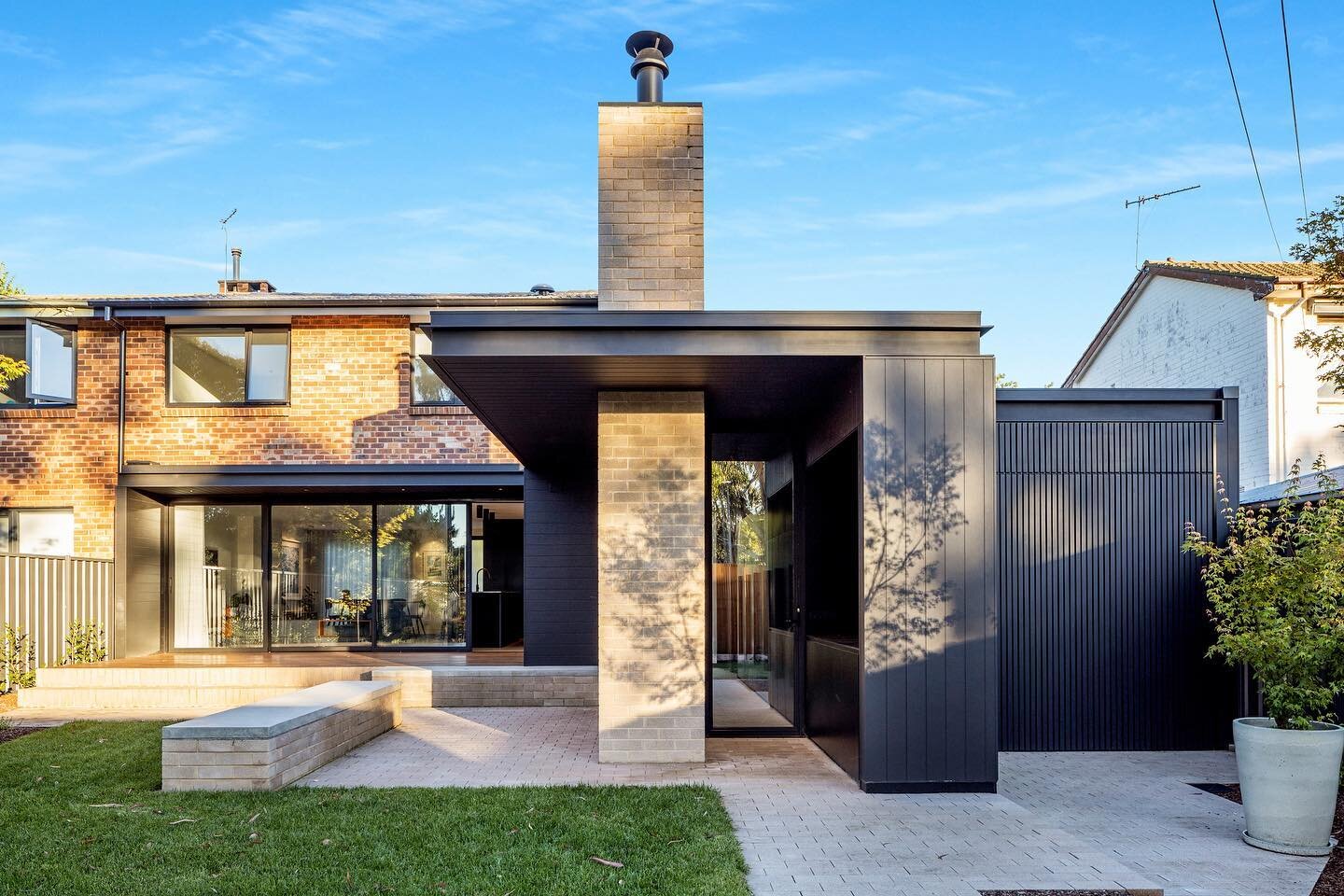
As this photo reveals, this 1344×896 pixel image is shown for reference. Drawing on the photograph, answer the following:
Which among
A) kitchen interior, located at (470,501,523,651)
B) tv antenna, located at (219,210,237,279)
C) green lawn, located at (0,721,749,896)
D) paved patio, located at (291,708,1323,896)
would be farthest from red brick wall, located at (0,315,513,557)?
green lawn, located at (0,721,749,896)

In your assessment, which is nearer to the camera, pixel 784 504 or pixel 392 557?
pixel 784 504

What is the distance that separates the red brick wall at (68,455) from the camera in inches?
536

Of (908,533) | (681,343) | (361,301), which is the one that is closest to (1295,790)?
(908,533)

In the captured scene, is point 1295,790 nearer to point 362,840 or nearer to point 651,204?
point 362,840

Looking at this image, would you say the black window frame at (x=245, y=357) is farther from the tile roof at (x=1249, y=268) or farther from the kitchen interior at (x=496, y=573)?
the tile roof at (x=1249, y=268)

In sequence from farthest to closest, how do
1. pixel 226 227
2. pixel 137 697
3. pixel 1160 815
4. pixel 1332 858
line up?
1. pixel 226 227
2. pixel 137 697
3. pixel 1160 815
4. pixel 1332 858

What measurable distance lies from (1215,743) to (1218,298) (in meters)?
9.73

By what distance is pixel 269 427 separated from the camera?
540 inches

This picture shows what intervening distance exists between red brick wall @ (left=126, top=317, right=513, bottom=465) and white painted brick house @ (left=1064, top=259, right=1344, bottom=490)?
36.8 ft

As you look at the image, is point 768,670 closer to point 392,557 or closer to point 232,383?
point 392,557

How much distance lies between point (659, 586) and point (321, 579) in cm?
879

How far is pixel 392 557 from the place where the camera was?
14430 millimetres

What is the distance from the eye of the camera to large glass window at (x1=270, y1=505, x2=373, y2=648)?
1442 centimetres

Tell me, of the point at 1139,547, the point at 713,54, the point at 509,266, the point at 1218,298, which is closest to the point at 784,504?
the point at 1139,547
